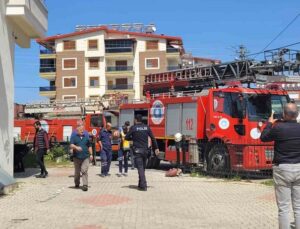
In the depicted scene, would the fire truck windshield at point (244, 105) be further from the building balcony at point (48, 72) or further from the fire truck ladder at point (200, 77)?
the building balcony at point (48, 72)

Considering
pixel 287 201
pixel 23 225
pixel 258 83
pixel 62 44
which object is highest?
pixel 62 44

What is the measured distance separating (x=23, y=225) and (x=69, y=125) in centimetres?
2225

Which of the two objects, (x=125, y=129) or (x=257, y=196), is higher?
(x=125, y=129)

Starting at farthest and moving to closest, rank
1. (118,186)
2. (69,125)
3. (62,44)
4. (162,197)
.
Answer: (62,44)
(69,125)
(118,186)
(162,197)

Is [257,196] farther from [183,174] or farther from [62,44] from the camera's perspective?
[62,44]

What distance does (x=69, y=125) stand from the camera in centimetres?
3089

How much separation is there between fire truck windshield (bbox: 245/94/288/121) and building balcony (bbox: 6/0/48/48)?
6.89 m

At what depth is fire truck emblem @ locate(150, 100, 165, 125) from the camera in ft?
66.1

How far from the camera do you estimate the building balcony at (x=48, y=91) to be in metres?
78.0

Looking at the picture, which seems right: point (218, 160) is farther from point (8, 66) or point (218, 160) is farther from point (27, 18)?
point (27, 18)

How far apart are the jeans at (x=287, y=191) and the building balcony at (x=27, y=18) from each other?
891 cm

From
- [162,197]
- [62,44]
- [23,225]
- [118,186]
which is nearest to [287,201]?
[23,225]

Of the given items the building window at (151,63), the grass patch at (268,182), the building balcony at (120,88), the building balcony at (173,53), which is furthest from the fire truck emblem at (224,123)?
the building window at (151,63)

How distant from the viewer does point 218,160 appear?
16828 millimetres
